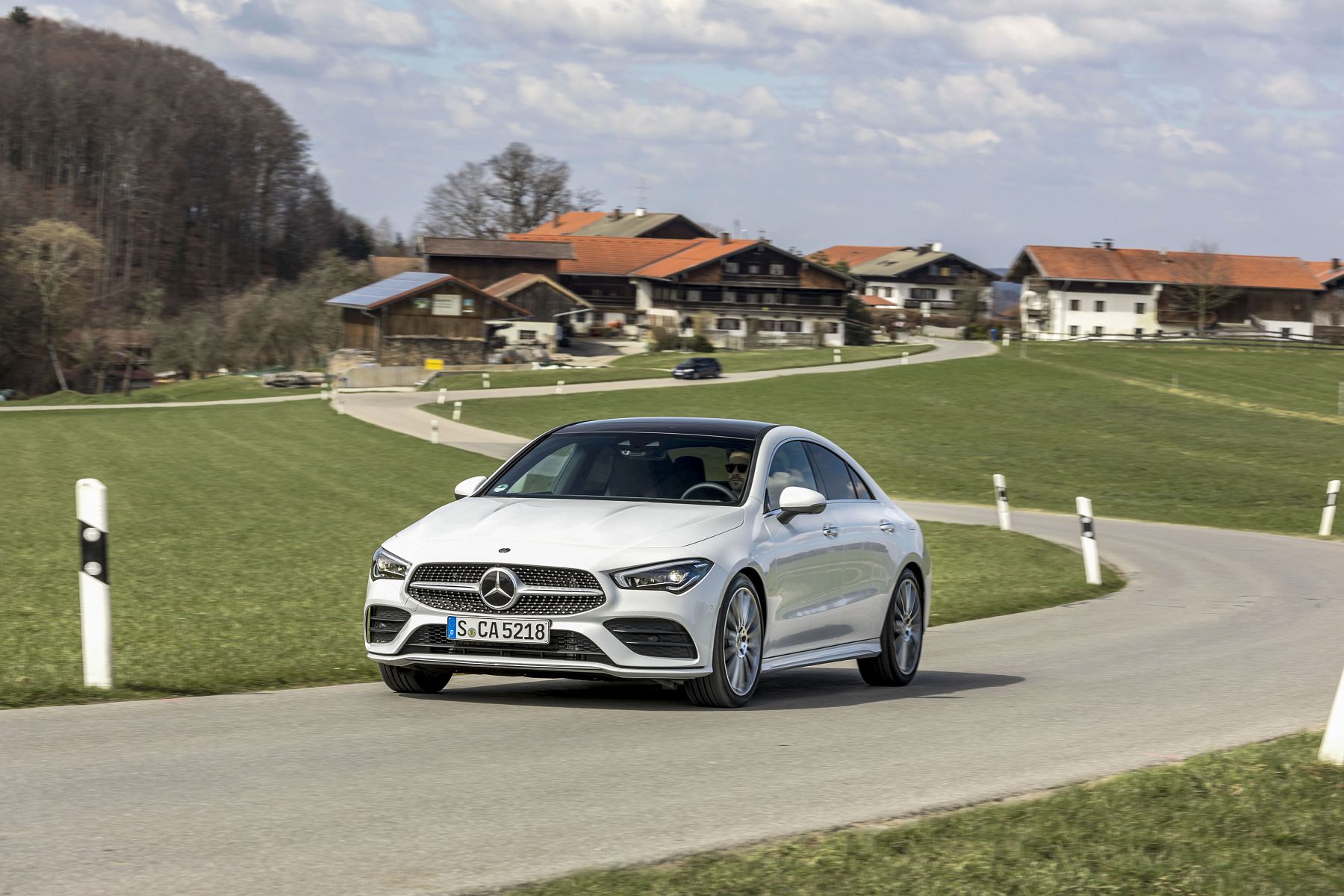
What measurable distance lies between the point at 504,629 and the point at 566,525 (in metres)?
0.67

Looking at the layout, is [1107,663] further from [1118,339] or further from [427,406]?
[1118,339]

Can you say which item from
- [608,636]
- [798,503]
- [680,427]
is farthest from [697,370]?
[608,636]

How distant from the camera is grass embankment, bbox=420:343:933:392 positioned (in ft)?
269

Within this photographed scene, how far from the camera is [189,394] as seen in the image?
83.4 metres

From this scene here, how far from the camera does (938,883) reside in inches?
197

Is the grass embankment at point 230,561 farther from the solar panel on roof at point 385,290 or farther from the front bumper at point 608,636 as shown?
the solar panel on roof at point 385,290

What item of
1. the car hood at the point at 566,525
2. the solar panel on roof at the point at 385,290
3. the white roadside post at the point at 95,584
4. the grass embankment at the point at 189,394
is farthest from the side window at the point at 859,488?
the solar panel on roof at the point at 385,290

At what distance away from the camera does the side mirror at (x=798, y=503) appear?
30.4ft

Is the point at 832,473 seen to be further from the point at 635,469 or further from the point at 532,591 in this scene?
the point at 532,591

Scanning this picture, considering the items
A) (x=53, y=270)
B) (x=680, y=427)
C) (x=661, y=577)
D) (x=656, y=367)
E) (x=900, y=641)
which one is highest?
(x=53, y=270)

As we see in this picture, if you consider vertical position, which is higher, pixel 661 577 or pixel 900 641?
pixel 661 577

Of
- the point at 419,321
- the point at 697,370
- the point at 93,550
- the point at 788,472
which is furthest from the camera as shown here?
the point at 419,321

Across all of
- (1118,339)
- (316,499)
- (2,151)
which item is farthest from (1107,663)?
Answer: (2,151)

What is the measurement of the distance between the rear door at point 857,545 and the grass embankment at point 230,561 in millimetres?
3016
